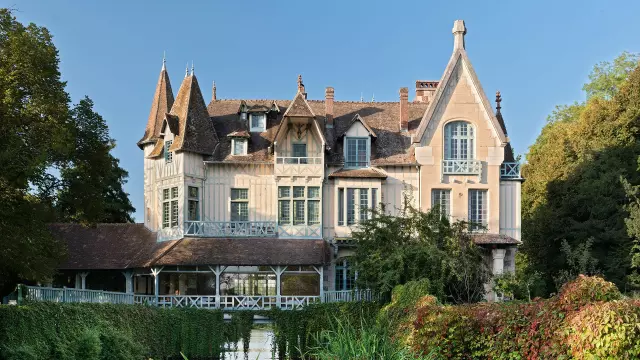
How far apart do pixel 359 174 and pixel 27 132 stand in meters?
14.4

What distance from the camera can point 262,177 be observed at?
3725 centimetres

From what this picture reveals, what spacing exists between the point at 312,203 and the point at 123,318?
11.3 m

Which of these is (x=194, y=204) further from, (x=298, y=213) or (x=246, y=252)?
(x=298, y=213)

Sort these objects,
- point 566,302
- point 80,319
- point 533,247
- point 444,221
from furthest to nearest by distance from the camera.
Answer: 1. point 533,247
2. point 444,221
3. point 80,319
4. point 566,302

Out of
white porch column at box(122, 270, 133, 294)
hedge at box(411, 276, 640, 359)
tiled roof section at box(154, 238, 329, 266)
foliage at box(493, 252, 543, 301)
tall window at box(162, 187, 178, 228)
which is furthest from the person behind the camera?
tall window at box(162, 187, 178, 228)

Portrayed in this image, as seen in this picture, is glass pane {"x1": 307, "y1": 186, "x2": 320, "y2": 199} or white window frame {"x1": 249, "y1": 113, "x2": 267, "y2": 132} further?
white window frame {"x1": 249, "y1": 113, "x2": 267, "y2": 132}

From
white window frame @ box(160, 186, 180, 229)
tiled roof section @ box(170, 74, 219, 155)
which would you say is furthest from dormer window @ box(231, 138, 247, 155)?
white window frame @ box(160, 186, 180, 229)

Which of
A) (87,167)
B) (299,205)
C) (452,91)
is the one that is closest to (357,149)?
(299,205)

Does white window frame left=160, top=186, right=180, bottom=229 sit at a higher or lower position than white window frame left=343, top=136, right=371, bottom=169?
lower

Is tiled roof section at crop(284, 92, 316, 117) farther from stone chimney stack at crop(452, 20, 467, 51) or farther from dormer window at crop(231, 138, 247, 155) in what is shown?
stone chimney stack at crop(452, 20, 467, 51)

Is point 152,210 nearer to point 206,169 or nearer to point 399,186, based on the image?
point 206,169

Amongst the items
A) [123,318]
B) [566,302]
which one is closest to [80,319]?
[123,318]

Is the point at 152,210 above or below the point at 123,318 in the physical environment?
above

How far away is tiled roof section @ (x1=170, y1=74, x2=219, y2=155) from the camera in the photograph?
36.5 meters
